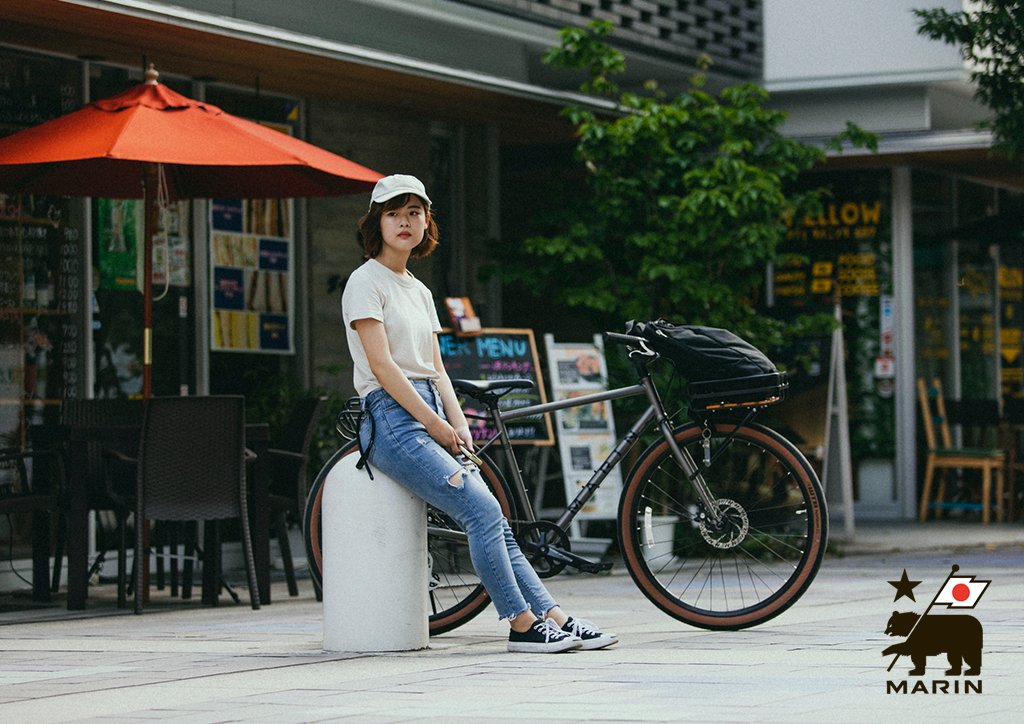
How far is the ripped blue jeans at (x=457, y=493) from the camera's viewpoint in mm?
5230

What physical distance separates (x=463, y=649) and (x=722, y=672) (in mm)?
1145

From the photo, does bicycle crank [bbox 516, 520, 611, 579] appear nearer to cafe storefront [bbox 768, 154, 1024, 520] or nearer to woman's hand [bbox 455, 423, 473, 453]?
woman's hand [bbox 455, 423, 473, 453]

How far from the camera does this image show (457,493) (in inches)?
Answer: 207

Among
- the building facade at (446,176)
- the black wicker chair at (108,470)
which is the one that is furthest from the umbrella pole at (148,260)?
the building facade at (446,176)

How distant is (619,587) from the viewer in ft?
27.8

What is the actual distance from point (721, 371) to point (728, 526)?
0.58 m

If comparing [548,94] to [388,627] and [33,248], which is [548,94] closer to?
[33,248]

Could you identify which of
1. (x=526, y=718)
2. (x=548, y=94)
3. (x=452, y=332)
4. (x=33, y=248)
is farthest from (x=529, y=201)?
(x=526, y=718)

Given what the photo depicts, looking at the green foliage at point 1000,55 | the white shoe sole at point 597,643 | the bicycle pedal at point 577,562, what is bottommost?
the white shoe sole at point 597,643

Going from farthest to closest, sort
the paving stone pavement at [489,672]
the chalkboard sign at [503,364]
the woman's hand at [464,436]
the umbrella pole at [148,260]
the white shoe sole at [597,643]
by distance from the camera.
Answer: the chalkboard sign at [503,364]
the umbrella pole at [148,260]
the woman's hand at [464,436]
the white shoe sole at [597,643]
the paving stone pavement at [489,672]

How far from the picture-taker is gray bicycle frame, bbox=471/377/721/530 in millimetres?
5816

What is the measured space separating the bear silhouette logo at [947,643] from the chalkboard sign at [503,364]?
182 inches

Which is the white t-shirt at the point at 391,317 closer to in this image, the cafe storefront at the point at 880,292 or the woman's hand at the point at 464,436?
the woman's hand at the point at 464,436

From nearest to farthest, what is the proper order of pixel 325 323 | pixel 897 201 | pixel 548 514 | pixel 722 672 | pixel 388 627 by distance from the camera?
pixel 722 672, pixel 388 627, pixel 548 514, pixel 325 323, pixel 897 201
